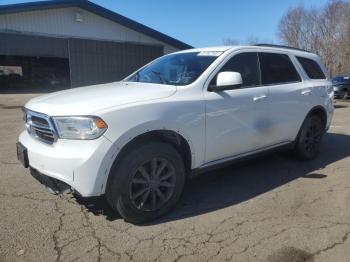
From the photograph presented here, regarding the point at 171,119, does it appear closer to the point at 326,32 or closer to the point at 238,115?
the point at 238,115

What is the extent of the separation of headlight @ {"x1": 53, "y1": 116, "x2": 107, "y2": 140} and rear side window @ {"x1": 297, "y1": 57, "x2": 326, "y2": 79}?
389cm

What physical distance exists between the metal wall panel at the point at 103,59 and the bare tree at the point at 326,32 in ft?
110

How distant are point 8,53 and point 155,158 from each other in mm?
21511

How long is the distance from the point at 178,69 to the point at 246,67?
93cm

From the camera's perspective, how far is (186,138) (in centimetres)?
402

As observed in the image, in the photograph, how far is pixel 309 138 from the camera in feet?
20.2

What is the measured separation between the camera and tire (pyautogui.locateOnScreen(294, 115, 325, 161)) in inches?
234

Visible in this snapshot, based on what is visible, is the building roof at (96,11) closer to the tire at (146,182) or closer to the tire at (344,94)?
the tire at (344,94)

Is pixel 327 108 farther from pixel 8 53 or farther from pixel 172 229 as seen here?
pixel 8 53

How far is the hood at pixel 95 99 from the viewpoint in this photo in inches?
139

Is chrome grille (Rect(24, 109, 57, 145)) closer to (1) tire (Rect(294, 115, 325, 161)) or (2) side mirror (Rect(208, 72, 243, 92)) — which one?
(2) side mirror (Rect(208, 72, 243, 92))

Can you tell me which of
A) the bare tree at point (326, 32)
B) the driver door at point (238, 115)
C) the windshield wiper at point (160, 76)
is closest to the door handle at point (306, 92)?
the driver door at point (238, 115)

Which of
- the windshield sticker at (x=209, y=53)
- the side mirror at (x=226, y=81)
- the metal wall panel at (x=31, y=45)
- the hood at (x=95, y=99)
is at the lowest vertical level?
the hood at (x=95, y=99)

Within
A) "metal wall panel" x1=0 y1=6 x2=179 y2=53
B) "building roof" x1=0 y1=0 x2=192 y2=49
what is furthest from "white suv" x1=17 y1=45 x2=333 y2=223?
"metal wall panel" x1=0 y1=6 x2=179 y2=53
